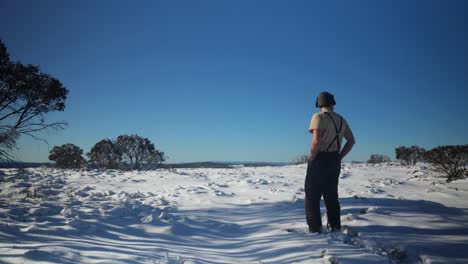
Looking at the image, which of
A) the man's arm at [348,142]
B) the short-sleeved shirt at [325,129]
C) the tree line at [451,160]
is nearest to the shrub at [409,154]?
the tree line at [451,160]

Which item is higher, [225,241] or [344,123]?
[344,123]

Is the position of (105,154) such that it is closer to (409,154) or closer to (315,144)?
(315,144)

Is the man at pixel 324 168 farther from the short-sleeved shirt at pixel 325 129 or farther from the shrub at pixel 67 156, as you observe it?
the shrub at pixel 67 156

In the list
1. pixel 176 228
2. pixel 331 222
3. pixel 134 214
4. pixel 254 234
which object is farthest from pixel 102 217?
pixel 331 222

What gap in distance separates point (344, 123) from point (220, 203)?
12.6 ft

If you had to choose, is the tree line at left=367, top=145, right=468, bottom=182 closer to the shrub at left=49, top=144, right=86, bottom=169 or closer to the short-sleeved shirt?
the short-sleeved shirt

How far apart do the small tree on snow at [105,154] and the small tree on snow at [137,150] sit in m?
0.65

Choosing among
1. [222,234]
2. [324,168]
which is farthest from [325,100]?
[222,234]

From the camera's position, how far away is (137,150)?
1067 inches

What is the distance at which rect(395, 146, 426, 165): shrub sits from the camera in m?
25.0

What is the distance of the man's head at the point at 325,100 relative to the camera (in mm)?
3240

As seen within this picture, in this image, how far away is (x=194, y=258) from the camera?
245cm

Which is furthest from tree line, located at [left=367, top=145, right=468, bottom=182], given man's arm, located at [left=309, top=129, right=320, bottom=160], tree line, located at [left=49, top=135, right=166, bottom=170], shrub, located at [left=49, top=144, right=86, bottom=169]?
shrub, located at [left=49, top=144, right=86, bottom=169]

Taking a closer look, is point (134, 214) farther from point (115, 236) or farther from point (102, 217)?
point (115, 236)
